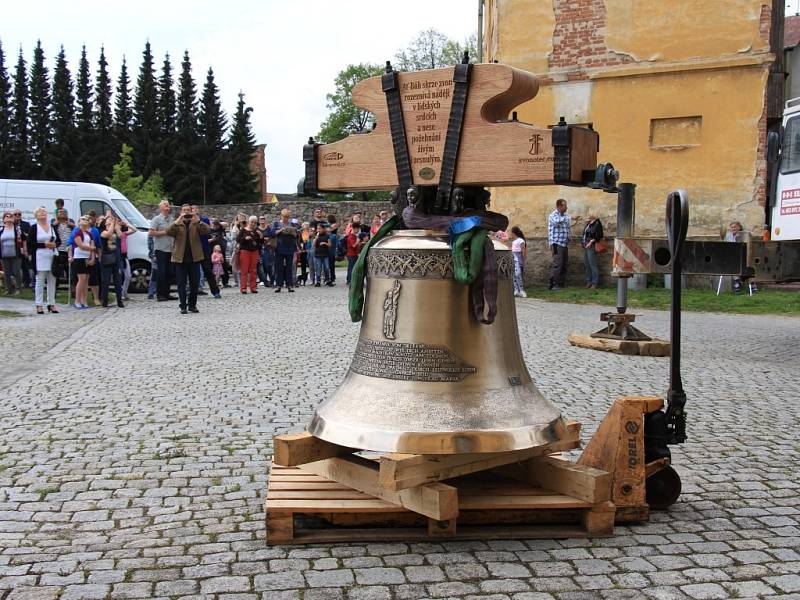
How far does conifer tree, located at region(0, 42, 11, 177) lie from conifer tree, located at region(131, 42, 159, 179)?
30.2ft

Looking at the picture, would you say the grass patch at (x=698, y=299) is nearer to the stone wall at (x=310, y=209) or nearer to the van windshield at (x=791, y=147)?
the van windshield at (x=791, y=147)

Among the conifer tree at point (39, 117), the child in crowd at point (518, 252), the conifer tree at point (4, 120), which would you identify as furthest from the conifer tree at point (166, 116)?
the child in crowd at point (518, 252)

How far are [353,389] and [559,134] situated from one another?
1.51 meters

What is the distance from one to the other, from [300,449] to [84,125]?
232ft

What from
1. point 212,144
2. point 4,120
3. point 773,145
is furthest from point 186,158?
point 773,145

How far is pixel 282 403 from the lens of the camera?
7.40 metres

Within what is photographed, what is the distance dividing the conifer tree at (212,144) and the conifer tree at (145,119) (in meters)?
3.51

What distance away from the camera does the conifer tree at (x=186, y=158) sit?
2611 inches

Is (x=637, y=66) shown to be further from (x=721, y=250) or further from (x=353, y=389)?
(x=353, y=389)

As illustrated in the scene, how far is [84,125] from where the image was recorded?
6975cm

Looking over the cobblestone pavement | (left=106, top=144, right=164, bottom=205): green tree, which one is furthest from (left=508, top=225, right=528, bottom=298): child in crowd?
(left=106, top=144, right=164, bottom=205): green tree

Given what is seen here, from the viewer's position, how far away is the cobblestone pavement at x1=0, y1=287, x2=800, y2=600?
3668 mm

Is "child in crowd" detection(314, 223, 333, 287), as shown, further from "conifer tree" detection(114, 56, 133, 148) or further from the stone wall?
"conifer tree" detection(114, 56, 133, 148)

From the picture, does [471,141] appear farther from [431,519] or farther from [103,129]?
[103,129]
